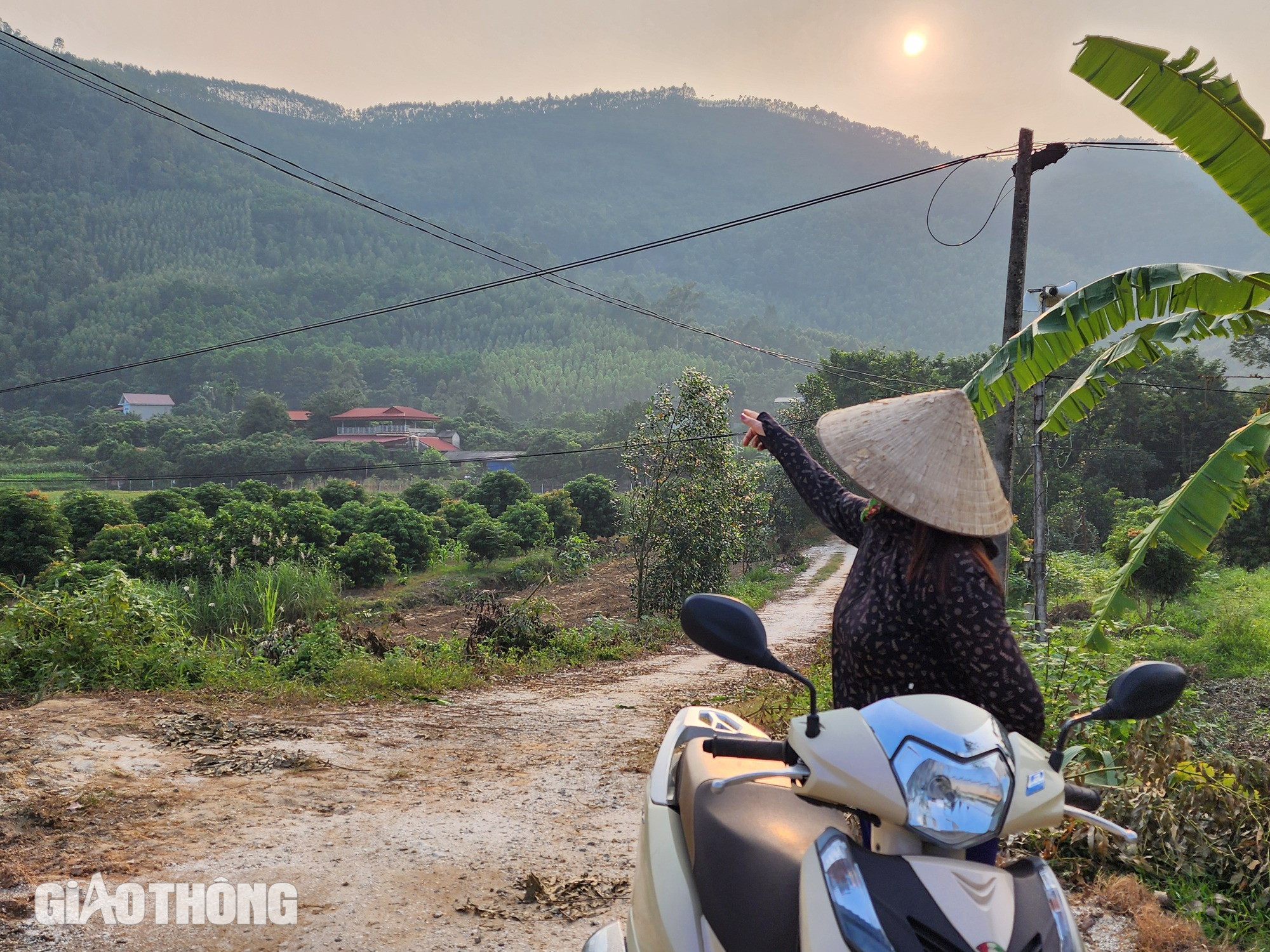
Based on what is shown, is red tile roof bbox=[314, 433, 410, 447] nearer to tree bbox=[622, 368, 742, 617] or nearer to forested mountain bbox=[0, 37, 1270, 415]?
forested mountain bbox=[0, 37, 1270, 415]

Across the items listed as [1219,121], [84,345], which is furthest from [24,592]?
[84,345]

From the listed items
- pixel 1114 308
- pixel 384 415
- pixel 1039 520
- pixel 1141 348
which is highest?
pixel 1114 308

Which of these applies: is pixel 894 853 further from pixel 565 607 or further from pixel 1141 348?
pixel 565 607

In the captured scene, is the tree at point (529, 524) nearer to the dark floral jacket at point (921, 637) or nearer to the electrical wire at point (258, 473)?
the electrical wire at point (258, 473)

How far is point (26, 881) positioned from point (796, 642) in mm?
11498

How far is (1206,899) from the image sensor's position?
3135 millimetres

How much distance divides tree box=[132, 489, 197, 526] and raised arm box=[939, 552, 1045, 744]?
87.0 ft

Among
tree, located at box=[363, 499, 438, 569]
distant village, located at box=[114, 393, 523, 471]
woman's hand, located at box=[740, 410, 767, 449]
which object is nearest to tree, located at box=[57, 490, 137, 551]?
tree, located at box=[363, 499, 438, 569]

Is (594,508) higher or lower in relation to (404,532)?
lower

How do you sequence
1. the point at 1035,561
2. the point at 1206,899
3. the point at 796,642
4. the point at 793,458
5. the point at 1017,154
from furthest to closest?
the point at 796,642 → the point at 1035,561 → the point at 1017,154 → the point at 1206,899 → the point at 793,458

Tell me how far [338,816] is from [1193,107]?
5.11 meters

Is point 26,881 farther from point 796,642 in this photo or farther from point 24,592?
point 796,642

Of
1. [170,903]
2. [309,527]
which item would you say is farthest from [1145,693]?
[309,527]

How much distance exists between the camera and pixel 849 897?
1237 millimetres
